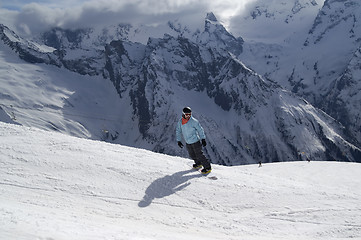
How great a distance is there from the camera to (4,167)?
971 cm

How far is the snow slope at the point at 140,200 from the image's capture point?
6.85 m

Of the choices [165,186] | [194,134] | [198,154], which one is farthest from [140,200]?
[194,134]

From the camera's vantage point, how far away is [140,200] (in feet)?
29.9

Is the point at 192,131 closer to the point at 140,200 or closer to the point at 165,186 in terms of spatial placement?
the point at 165,186

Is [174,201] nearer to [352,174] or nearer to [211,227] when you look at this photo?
[211,227]

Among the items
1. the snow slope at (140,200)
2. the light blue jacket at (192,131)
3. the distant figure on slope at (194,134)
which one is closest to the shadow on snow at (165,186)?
the snow slope at (140,200)

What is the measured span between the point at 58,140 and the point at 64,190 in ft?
14.2

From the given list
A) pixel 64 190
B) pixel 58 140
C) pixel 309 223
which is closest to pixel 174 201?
pixel 64 190

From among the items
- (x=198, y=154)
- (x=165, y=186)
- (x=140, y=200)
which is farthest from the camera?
(x=198, y=154)

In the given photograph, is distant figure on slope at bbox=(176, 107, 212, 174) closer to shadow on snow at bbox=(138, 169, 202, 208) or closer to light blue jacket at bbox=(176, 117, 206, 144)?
light blue jacket at bbox=(176, 117, 206, 144)

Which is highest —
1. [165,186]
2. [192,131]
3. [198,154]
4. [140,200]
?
[192,131]

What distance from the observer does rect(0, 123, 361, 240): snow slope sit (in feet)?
22.5

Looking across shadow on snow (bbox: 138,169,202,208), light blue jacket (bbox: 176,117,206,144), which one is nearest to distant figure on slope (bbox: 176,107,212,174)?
light blue jacket (bbox: 176,117,206,144)

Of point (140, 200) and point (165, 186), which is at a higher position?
point (165, 186)
